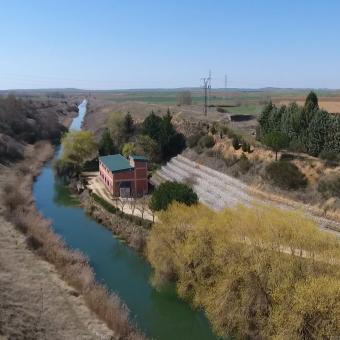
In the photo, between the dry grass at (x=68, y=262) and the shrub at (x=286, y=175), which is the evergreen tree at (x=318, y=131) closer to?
the shrub at (x=286, y=175)

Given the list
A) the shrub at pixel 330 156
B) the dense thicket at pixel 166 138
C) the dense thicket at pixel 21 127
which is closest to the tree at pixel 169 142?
the dense thicket at pixel 166 138

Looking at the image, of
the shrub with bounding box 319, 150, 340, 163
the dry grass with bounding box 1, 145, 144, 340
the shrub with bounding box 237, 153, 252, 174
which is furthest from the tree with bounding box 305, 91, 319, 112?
the dry grass with bounding box 1, 145, 144, 340

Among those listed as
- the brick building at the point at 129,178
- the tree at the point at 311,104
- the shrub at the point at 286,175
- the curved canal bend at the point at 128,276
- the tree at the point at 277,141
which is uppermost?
the tree at the point at 311,104

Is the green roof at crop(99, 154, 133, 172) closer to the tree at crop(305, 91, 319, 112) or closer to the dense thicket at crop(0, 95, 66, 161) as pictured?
the tree at crop(305, 91, 319, 112)

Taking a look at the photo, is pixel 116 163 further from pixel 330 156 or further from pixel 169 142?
pixel 330 156

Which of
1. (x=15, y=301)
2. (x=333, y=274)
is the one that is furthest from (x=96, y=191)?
(x=333, y=274)

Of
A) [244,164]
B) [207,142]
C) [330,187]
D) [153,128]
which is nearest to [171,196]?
[330,187]

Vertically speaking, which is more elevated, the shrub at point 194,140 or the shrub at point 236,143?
the shrub at point 236,143
